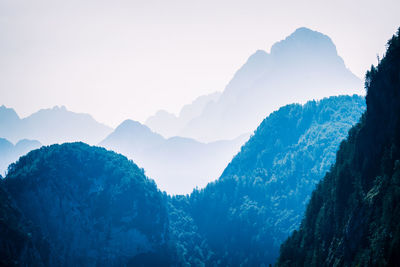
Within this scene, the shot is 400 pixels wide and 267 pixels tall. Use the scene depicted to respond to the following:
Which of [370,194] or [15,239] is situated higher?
[15,239]

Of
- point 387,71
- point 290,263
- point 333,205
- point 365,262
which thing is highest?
point 387,71

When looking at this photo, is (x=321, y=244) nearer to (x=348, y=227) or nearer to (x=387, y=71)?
(x=348, y=227)

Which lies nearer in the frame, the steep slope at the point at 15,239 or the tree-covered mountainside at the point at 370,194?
the tree-covered mountainside at the point at 370,194

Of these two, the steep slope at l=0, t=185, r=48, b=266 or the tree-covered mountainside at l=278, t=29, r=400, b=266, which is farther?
the steep slope at l=0, t=185, r=48, b=266

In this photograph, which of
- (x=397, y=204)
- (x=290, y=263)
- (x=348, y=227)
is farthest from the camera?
(x=290, y=263)

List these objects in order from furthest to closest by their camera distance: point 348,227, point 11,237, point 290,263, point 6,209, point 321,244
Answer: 1. point 6,209
2. point 11,237
3. point 290,263
4. point 321,244
5. point 348,227

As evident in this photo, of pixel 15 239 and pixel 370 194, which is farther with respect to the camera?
pixel 15 239

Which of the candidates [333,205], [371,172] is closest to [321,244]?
[333,205]

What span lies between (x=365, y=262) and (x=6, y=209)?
16075cm

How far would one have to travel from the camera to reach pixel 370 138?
95312 millimetres

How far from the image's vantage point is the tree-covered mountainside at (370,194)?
7150 centimetres

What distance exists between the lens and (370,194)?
84.6 meters

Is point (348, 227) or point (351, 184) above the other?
point (351, 184)

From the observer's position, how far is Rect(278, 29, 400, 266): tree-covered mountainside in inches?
2815
